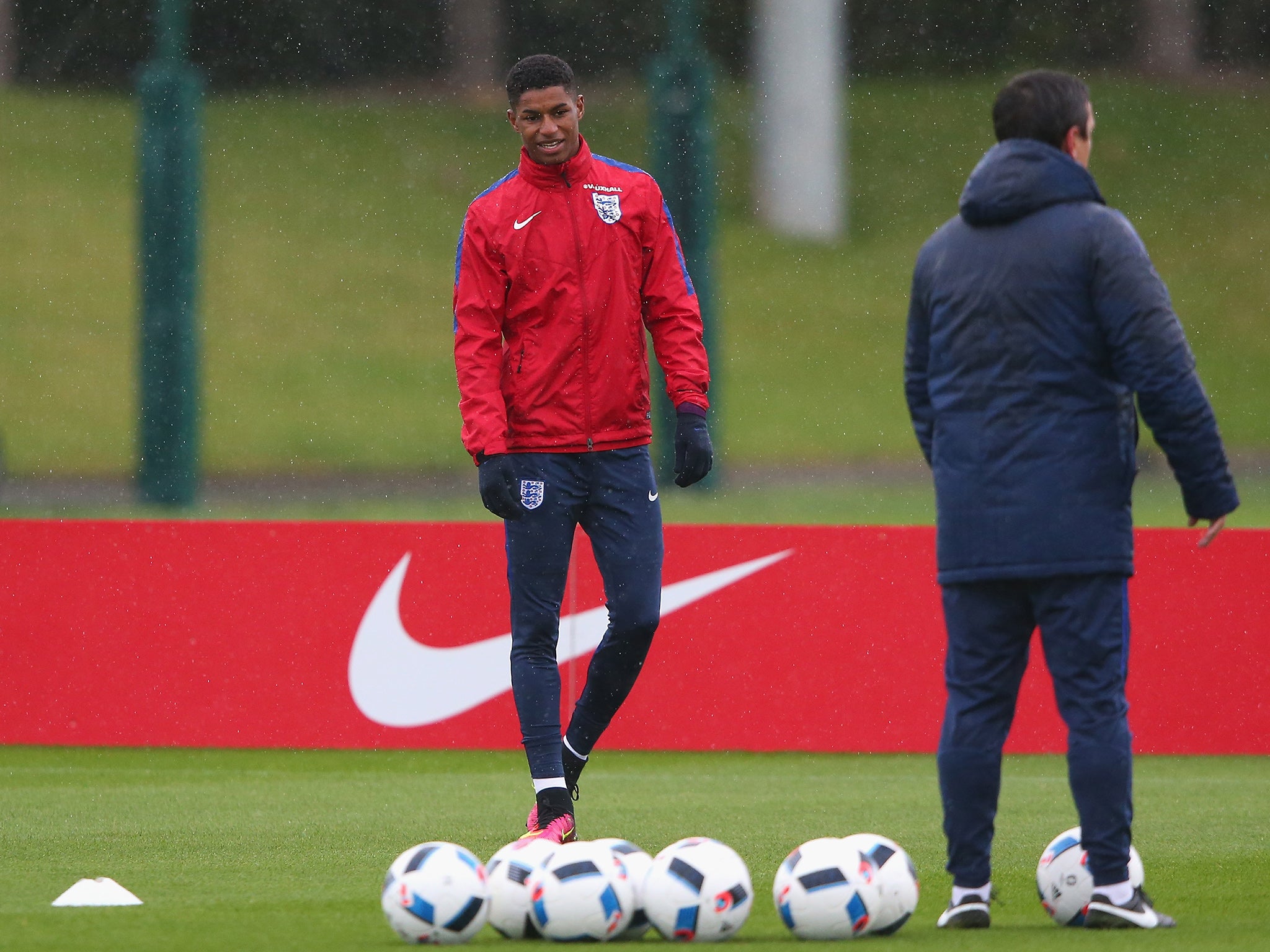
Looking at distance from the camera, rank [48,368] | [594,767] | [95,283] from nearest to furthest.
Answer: [594,767]
[48,368]
[95,283]

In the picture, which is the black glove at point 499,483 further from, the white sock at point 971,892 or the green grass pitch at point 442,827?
the white sock at point 971,892

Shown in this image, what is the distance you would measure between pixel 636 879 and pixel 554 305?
74.3 inches

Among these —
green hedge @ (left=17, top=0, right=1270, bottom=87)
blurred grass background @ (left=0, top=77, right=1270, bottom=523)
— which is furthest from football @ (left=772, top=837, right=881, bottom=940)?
green hedge @ (left=17, top=0, right=1270, bottom=87)

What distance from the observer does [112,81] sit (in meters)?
38.3

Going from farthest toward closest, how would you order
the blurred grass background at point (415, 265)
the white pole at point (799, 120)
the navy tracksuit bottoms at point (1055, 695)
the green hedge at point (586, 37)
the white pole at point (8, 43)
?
the green hedge at point (586, 37)
the white pole at point (8, 43)
the blurred grass background at point (415, 265)
the white pole at point (799, 120)
the navy tracksuit bottoms at point (1055, 695)

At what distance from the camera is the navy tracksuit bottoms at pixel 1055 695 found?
423 centimetres

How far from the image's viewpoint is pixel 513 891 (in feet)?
13.8

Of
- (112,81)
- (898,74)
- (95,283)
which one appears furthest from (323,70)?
(898,74)

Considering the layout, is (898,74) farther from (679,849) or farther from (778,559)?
(679,849)

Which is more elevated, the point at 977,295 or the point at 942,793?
the point at 977,295

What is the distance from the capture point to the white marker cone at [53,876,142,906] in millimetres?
4598

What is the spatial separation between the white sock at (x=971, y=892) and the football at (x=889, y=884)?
0.42 feet

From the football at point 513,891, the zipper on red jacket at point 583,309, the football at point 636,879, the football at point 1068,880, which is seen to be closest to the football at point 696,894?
the football at point 636,879

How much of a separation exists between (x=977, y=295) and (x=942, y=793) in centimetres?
112
